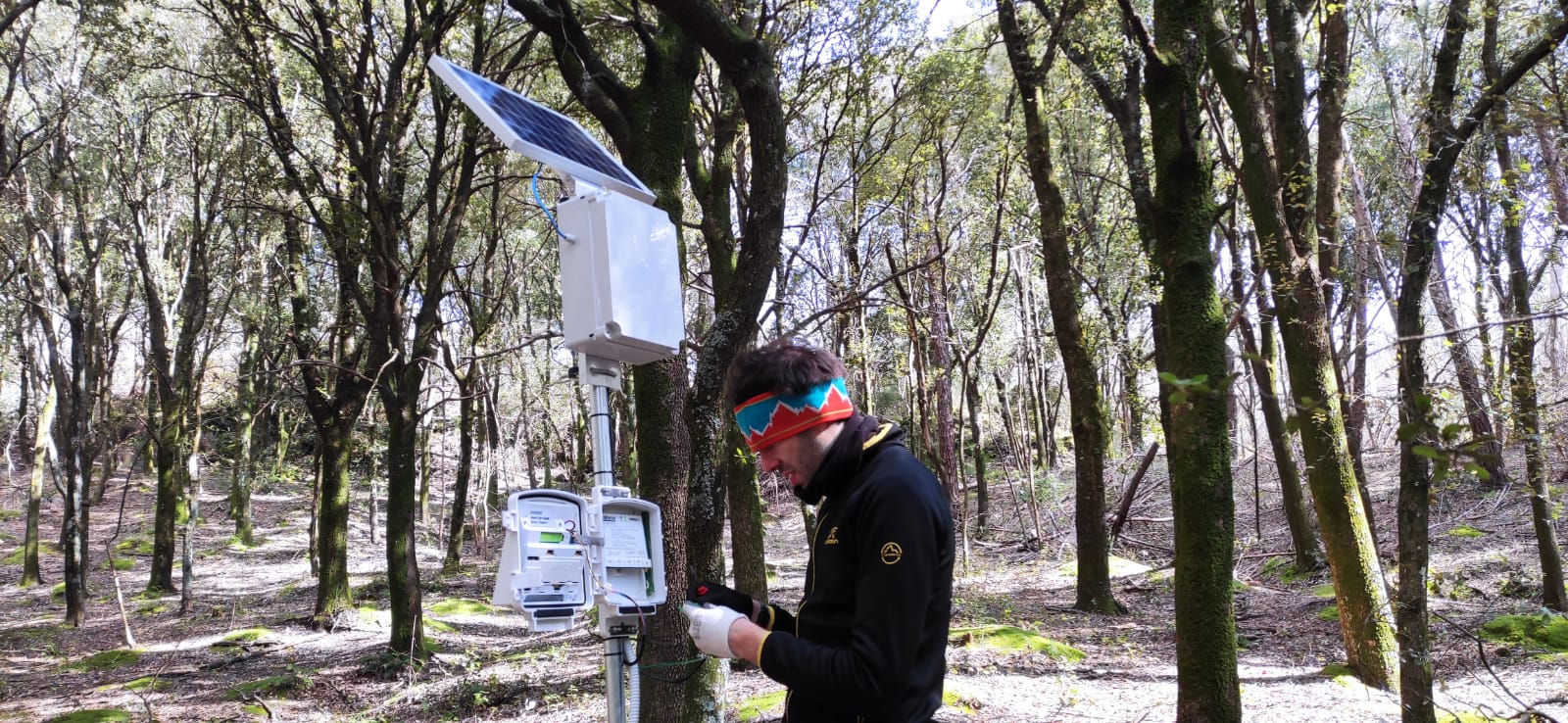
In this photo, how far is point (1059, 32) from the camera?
9.02 m

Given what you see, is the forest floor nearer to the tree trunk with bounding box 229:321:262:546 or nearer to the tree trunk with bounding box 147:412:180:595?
the tree trunk with bounding box 147:412:180:595

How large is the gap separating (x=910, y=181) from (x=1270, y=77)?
6426mm

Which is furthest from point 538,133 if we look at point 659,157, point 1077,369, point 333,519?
point 333,519

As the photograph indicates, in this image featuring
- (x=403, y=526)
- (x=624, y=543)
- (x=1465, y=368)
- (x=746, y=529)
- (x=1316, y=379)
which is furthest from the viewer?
(x=403, y=526)

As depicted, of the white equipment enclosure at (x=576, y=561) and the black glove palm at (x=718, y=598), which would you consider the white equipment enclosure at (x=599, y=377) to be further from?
the black glove palm at (x=718, y=598)

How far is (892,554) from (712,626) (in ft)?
1.67

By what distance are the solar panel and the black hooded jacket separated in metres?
1.68

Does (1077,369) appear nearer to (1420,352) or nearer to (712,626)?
(1420,352)

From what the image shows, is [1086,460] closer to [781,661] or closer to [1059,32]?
[1059,32]

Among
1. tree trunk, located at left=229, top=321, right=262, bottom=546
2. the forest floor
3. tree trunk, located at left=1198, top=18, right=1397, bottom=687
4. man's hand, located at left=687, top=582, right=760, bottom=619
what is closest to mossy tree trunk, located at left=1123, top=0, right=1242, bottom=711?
the forest floor

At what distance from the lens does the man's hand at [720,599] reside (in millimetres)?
2131

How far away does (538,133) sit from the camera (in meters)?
3.23

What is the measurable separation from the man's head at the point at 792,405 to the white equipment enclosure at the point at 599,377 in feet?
3.25

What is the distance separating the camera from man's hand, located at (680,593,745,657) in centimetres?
194
